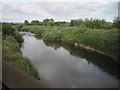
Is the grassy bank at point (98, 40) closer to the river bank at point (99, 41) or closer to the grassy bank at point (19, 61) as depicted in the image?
the river bank at point (99, 41)

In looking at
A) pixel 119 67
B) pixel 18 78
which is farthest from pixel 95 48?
pixel 18 78

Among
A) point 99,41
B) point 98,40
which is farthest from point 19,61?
point 98,40

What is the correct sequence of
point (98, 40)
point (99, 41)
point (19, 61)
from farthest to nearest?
point (98, 40)
point (99, 41)
point (19, 61)

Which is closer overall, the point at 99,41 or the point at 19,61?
the point at 19,61

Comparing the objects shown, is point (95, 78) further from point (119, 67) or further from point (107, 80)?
point (119, 67)

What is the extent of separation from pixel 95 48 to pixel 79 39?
6.64 m

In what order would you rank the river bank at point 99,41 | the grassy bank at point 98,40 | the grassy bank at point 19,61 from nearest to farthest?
the grassy bank at point 19,61, the river bank at point 99,41, the grassy bank at point 98,40

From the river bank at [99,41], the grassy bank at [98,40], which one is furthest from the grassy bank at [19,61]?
the grassy bank at [98,40]

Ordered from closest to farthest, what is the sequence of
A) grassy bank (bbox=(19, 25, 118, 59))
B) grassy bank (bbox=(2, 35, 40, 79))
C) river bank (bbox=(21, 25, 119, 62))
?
grassy bank (bbox=(2, 35, 40, 79)) → river bank (bbox=(21, 25, 119, 62)) → grassy bank (bbox=(19, 25, 118, 59))

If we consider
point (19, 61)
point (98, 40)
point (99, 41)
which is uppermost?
point (98, 40)

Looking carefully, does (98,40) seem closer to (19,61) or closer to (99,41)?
(99,41)

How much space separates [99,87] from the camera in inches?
392

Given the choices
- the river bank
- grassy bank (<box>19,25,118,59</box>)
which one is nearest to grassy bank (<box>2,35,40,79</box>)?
the river bank

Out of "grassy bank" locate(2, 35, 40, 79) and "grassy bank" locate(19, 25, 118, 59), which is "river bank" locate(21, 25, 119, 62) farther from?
"grassy bank" locate(2, 35, 40, 79)
